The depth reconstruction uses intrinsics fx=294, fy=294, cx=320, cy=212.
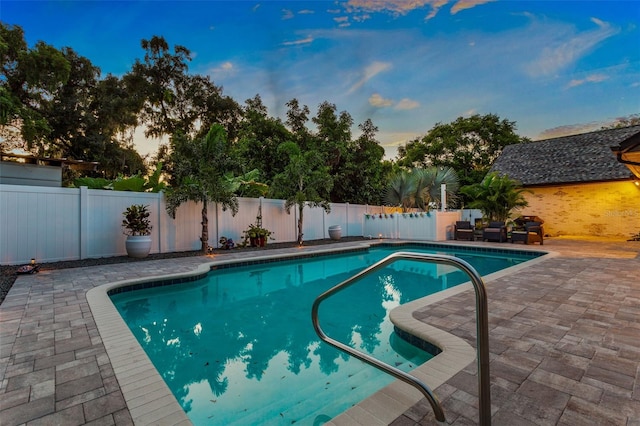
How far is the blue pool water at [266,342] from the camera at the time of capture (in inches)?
101

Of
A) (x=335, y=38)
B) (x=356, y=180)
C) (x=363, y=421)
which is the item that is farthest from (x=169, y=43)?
(x=363, y=421)

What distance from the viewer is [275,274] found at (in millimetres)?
7988

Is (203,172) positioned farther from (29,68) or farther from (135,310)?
(29,68)

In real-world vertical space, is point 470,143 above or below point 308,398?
above

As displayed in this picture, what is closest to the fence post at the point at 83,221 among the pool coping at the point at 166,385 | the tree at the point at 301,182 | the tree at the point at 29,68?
the pool coping at the point at 166,385

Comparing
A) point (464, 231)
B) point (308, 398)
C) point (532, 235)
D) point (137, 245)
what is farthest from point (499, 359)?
point (464, 231)

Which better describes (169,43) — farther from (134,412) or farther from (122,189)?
(134,412)

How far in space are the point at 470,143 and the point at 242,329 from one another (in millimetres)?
26184

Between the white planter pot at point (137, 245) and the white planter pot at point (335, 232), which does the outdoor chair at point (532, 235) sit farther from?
the white planter pot at point (137, 245)

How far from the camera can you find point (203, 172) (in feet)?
30.8

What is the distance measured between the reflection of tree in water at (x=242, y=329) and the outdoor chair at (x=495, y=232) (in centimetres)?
862

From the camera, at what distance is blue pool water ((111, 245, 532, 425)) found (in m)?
2.56

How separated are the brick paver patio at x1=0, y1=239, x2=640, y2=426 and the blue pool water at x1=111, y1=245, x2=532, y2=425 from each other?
676mm

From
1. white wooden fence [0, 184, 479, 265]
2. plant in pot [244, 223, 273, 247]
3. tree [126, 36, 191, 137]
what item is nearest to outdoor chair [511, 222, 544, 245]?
white wooden fence [0, 184, 479, 265]
